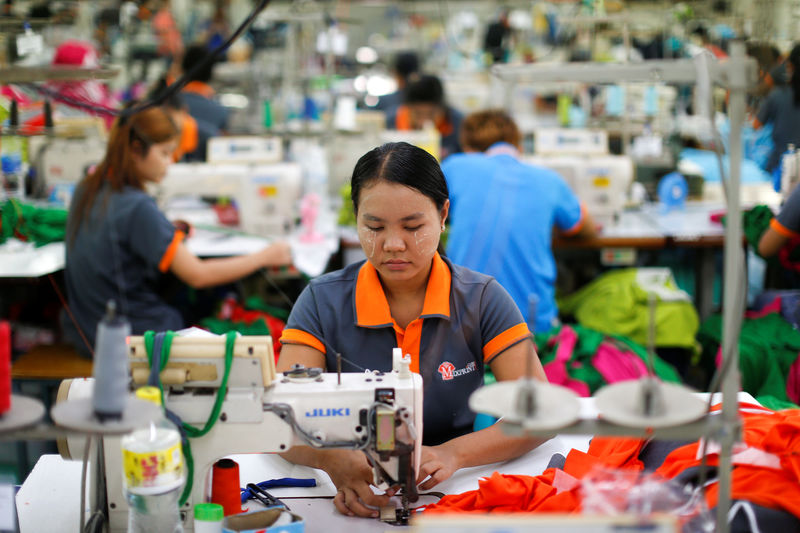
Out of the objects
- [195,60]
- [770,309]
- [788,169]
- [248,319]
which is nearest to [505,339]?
[248,319]

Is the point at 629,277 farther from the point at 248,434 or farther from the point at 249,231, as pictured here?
the point at 248,434

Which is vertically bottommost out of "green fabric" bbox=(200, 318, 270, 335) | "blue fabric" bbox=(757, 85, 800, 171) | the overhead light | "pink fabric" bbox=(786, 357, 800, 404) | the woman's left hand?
"pink fabric" bbox=(786, 357, 800, 404)

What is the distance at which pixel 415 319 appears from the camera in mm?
1966

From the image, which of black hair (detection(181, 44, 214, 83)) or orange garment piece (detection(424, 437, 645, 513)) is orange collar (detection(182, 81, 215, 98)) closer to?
black hair (detection(181, 44, 214, 83))

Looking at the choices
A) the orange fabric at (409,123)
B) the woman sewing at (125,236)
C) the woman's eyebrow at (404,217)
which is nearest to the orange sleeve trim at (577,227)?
the woman sewing at (125,236)

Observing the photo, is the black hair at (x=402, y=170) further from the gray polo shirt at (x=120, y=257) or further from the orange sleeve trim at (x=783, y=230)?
the orange sleeve trim at (x=783, y=230)

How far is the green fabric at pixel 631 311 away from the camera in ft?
11.7

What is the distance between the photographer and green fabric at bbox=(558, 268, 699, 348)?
3568 millimetres

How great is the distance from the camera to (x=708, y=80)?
1.20 m

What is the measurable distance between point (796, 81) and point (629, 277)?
1149mm

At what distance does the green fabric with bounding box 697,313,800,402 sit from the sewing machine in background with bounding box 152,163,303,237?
207cm

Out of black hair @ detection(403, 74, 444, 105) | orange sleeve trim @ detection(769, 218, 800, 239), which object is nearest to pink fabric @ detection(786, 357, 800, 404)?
orange sleeve trim @ detection(769, 218, 800, 239)

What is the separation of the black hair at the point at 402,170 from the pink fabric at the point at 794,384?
162cm

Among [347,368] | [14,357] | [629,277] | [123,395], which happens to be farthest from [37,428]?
[629,277]
